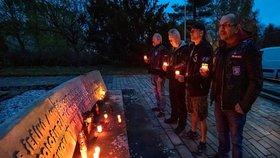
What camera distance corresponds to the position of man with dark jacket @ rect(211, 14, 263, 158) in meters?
2.65

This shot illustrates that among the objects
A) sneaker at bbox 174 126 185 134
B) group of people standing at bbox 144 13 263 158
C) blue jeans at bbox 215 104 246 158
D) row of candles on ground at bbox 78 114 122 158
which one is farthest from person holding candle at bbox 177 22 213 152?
row of candles on ground at bbox 78 114 122 158

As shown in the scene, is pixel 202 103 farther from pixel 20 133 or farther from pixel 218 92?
pixel 20 133

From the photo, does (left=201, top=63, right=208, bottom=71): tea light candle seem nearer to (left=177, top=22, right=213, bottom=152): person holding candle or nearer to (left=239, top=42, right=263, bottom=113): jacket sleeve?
(left=177, top=22, right=213, bottom=152): person holding candle

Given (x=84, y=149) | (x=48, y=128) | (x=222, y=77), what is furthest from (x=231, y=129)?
(x=48, y=128)

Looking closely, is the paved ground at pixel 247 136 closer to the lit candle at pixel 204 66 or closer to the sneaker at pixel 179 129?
the sneaker at pixel 179 129

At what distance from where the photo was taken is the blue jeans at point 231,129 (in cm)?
290

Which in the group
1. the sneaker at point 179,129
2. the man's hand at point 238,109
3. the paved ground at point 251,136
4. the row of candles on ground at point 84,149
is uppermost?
the man's hand at point 238,109

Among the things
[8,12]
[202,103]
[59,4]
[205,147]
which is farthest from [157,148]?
[8,12]

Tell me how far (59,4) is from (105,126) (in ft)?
66.1

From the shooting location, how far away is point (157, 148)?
3.90 metres

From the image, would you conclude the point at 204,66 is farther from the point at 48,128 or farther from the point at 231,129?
the point at 48,128

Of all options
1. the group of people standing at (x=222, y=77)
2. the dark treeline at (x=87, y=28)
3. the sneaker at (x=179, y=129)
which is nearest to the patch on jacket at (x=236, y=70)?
the group of people standing at (x=222, y=77)

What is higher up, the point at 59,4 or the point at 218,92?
the point at 59,4

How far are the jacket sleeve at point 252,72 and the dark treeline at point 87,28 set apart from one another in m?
13.0
